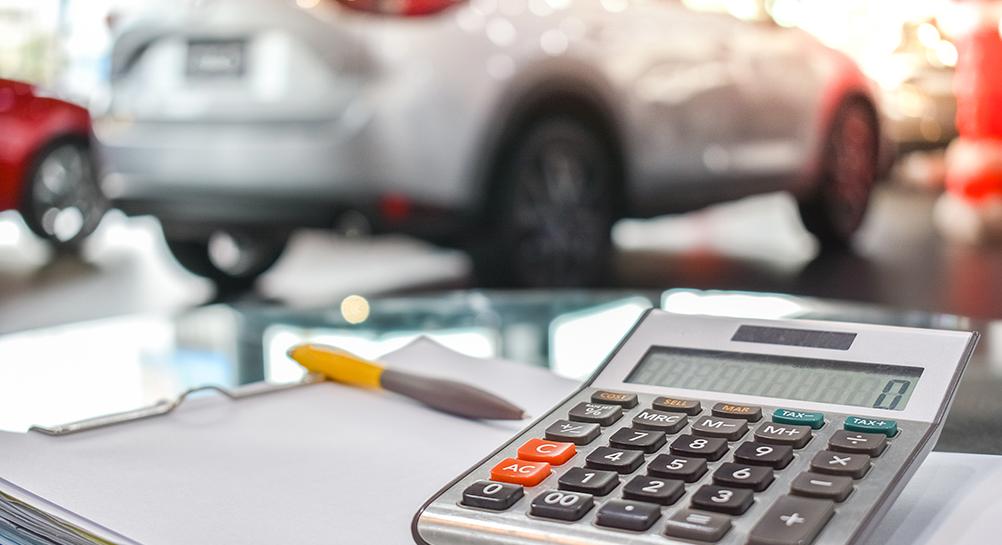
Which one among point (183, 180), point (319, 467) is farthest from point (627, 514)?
point (183, 180)

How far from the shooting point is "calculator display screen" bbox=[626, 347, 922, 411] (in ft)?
2.05

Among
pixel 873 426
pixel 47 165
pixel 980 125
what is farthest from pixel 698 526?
pixel 980 125

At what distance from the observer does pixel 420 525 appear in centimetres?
53

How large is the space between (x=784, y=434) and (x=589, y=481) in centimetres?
10

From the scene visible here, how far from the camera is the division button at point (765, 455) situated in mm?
546

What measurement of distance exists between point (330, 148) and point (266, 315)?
A: 1.55 meters

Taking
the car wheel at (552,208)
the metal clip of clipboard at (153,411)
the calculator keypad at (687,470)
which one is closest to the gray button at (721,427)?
the calculator keypad at (687,470)

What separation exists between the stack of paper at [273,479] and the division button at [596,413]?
0.06 metres

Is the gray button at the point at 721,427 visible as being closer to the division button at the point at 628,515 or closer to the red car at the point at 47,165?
the division button at the point at 628,515

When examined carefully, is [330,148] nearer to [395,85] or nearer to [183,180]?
[395,85]

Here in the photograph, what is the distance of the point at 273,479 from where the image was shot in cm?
60

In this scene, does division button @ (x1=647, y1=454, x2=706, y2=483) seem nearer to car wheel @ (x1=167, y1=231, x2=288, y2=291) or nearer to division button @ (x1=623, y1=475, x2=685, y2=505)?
division button @ (x1=623, y1=475, x2=685, y2=505)

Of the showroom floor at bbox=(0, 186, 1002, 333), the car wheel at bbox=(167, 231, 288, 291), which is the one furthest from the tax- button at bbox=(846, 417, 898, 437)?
the car wheel at bbox=(167, 231, 288, 291)

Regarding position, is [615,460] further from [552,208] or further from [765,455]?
[552,208]
